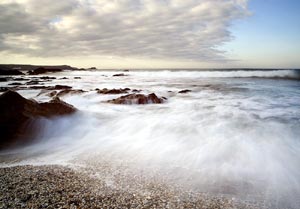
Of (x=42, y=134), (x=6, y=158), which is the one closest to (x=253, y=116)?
(x=42, y=134)

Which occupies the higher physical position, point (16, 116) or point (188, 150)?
point (16, 116)

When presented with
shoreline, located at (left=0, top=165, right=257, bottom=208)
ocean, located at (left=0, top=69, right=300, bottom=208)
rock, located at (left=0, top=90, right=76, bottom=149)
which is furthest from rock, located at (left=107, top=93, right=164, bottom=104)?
shoreline, located at (left=0, top=165, right=257, bottom=208)

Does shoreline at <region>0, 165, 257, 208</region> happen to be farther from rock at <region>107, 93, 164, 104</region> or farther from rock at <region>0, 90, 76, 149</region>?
rock at <region>107, 93, 164, 104</region>

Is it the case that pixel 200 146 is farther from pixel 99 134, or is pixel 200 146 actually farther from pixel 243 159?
pixel 99 134

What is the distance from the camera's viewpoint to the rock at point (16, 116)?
5234mm

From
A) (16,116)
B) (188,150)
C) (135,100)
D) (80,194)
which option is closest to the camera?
(80,194)

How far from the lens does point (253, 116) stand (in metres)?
8.51

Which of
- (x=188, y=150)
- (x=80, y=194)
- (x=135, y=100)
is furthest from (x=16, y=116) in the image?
(x=135, y=100)

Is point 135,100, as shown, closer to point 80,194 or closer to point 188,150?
point 188,150

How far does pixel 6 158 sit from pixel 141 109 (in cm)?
574

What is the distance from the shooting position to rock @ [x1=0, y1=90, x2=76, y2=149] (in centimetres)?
523

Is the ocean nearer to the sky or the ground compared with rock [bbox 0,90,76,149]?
nearer to the ground

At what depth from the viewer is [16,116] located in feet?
18.4

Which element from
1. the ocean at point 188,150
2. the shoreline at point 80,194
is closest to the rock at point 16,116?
the ocean at point 188,150
